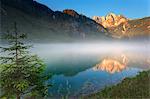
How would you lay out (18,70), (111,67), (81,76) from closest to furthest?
(18,70)
(81,76)
(111,67)

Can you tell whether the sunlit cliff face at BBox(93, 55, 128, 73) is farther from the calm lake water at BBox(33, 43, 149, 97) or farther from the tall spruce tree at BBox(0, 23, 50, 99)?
the tall spruce tree at BBox(0, 23, 50, 99)

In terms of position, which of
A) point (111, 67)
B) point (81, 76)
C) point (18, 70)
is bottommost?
point (81, 76)

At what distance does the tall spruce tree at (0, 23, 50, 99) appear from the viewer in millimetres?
11930

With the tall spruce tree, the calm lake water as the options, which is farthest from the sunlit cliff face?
the tall spruce tree

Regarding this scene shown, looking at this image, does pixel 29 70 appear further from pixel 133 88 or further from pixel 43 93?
pixel 133 88

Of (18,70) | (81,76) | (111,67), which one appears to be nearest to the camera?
(18,70)

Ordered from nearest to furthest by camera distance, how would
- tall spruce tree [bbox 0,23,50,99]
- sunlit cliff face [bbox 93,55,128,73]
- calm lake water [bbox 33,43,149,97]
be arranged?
tall spruce tree [bbox 0,23,50,99], calm lake water [bbox 33,43,149,97], sunlit cliff face [bbox 93,55,128,73]

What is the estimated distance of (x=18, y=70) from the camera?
12.1 metres

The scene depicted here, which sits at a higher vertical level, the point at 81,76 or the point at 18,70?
the point at 18,70

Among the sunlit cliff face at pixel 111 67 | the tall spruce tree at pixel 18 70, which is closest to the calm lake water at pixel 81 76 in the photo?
the sunlit cliff face at pixel 111 67

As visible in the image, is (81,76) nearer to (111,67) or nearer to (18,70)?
(111,67)

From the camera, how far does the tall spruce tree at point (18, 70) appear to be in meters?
11.9

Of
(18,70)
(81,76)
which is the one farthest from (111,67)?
(18,70)

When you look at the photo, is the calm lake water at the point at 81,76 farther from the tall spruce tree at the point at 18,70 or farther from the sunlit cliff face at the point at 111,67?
the tall spruce tree at the point at 18,70
